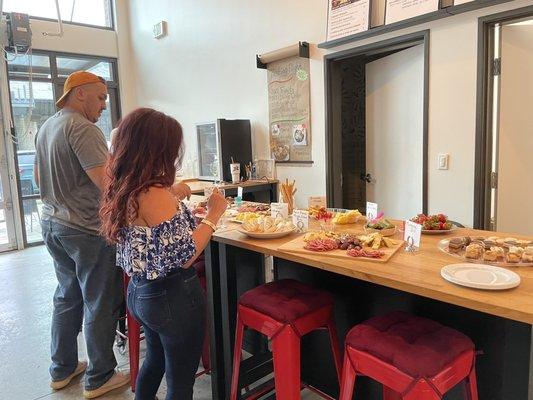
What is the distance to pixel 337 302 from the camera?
194 centimetres

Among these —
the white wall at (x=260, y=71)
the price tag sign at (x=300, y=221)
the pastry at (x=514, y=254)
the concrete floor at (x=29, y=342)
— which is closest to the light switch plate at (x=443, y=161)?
the white wall at (x=260, y=71)

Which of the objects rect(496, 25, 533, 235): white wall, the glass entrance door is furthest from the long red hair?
the glass entrance door

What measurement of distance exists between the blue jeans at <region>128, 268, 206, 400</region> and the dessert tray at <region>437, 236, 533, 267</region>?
92 centimetres

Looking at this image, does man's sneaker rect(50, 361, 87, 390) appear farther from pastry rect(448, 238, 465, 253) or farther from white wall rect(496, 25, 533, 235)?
white wall rect(496, 25, 533, 235)

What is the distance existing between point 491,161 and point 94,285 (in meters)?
2.62

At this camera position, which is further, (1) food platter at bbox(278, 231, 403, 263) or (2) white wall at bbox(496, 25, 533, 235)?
(2) white wall at bbox(496, 25, 533, 235)

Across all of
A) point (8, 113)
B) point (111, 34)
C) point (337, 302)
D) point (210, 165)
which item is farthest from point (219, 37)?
point (337, 302)

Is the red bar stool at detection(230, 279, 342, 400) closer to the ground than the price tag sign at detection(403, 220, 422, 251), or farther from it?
closer to the ground

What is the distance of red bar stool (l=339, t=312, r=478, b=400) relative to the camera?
3.77 ft

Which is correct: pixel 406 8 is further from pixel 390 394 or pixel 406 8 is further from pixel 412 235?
pixel 390 394

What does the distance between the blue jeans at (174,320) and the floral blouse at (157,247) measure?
55 mm

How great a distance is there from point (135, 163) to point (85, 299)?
1.14 m

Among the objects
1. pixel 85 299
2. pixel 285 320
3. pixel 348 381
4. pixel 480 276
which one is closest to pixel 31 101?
pixel 85 299

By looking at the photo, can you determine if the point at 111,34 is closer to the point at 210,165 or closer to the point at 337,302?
the point at 210,165
